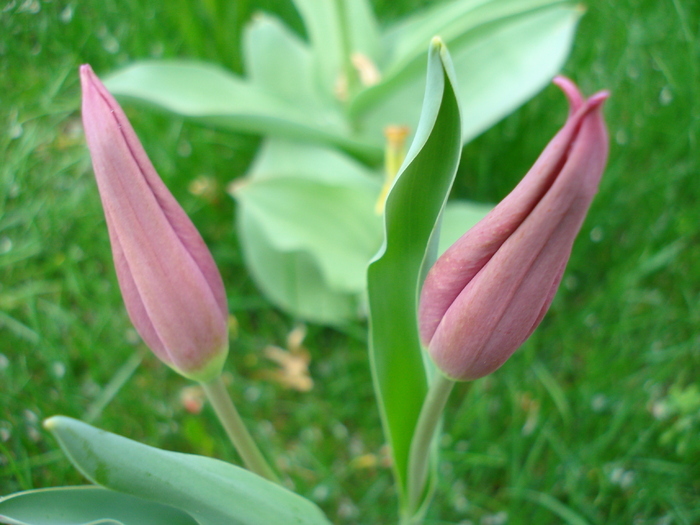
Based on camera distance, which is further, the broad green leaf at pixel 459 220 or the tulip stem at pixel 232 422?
A: the broad green leaf at pixel 459 220

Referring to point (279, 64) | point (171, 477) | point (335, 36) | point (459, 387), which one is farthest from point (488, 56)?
point (171, 477)

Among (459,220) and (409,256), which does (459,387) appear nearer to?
(459,220)

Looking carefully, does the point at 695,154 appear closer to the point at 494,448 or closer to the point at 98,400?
the point at 494,448

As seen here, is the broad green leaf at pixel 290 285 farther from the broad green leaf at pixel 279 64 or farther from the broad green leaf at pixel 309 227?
the broad green leaf at pixel 279 64

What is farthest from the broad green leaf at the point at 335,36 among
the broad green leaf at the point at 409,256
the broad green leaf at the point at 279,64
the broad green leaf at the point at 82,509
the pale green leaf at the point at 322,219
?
the broad green leaf at the point at 82,509

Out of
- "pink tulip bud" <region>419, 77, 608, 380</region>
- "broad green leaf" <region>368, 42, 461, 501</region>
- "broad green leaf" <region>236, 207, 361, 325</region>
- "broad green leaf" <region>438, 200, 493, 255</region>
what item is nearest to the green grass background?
"broad green leaf" <region>236, 207, 361, 325</region>

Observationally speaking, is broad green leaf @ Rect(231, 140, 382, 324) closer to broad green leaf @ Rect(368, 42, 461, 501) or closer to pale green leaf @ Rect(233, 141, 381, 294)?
pale green leaf @ Rect(233, 141, 381, 294)
